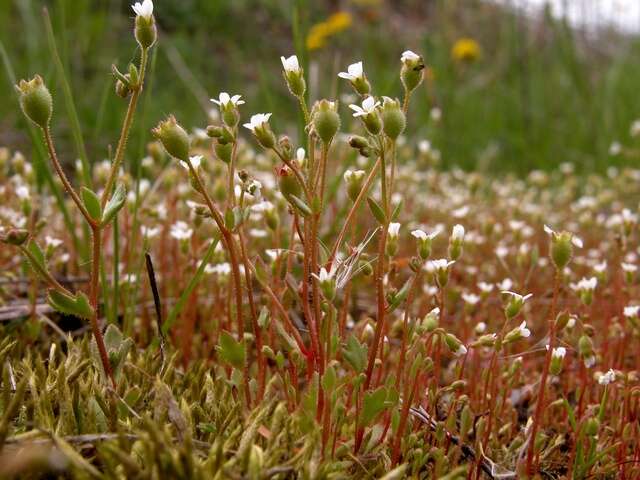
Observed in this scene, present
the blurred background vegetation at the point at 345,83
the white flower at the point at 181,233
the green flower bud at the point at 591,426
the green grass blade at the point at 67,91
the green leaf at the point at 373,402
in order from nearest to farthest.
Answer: the green leaf at the point at 373,402
the green flower bud at the point at 591,426
the green grass blade at the point at 67,91
the white flower at the point at 181,233
the blurred background vegetation at the point at 345,83

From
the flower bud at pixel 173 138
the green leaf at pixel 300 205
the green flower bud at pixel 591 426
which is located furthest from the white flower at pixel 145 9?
the green flower bud at pixel 591 426

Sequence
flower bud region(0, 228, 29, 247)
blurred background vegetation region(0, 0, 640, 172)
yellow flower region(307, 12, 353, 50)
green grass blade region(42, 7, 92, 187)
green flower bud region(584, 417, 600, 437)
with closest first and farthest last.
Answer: flower bud region(0, 228, 29, 247) < green flower bud region(584, 417, 600, 437) < green grass blade region(42, 7, 92, 187) < blurred background vegetation region(0, 0, 640, 172) < yellow flower region(307, 12, 353, 50)

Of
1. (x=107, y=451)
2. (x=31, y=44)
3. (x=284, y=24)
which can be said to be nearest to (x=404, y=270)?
(x=107, y=451)

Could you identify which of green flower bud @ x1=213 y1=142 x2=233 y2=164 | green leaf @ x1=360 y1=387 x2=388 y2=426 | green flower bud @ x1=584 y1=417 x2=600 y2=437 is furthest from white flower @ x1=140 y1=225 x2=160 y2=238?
green flower bud @ x1=584 y1=417 x2=600 y2=437

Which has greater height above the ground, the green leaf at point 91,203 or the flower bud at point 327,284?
the green leaf at point 91,203

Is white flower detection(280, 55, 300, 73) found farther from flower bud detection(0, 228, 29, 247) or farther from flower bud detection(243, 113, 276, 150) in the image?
flower bud detection(0, 228, 29, 247)

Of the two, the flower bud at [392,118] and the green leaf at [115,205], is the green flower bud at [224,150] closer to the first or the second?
the green leaf at [115,205]
